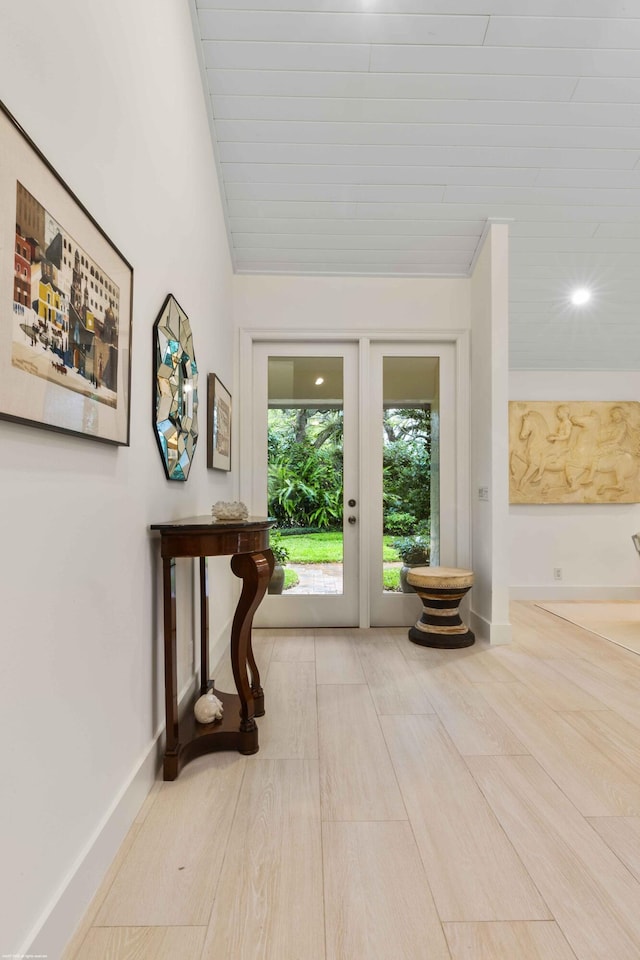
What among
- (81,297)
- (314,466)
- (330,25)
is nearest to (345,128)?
(330,25)

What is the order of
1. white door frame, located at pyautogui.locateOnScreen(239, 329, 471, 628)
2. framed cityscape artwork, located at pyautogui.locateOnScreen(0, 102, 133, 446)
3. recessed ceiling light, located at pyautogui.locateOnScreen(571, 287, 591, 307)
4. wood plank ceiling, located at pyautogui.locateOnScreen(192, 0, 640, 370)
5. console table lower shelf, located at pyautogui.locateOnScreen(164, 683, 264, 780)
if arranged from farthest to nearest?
1. recessed ceiling light, located at pyautogui.locateOnScreen(571, 287, 591, 307)
2. white door frame, located at pyautogui.locateOnScreen(239, 329, 471, 628)
3. wood plank ceiling, located at pyautogui.locateOnScreen(192, 0, 640, 370)
4. console table lower shelf, located at pyautogui.locateOnScreen(164, 683, 264, 780)
5. framed cityscape artwork, located at pyautogui.locateOnScreen(0, 102, 133, 446)

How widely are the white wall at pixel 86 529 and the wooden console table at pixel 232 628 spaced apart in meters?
0.07

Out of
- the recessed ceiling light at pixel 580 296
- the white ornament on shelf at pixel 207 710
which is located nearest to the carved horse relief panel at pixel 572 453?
the recessed ceiling light at pixel 580 296

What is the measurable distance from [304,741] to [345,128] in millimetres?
3124

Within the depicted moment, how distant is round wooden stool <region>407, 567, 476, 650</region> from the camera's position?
3434mm

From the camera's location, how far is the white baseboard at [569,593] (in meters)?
5.11

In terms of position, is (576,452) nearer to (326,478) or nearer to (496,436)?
(496,436)

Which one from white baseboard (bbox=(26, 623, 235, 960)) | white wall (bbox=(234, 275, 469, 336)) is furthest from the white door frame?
white baseboard (bbox=(26, 623, 235, 960))

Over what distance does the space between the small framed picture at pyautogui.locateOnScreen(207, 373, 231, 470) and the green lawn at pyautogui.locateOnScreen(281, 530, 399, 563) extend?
2.69 feet

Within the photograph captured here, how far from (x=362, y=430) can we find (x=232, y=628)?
222 centimetres

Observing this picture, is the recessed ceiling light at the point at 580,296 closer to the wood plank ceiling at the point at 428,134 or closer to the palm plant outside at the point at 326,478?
the wood plank ceiling at the point at 428,134

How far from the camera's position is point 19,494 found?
99cm

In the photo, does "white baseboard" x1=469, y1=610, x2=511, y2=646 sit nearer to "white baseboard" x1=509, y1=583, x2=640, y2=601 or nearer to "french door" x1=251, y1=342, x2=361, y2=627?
"french door" x1=251, y1=342, x2=361, y2=627

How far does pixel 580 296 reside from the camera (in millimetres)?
4293
